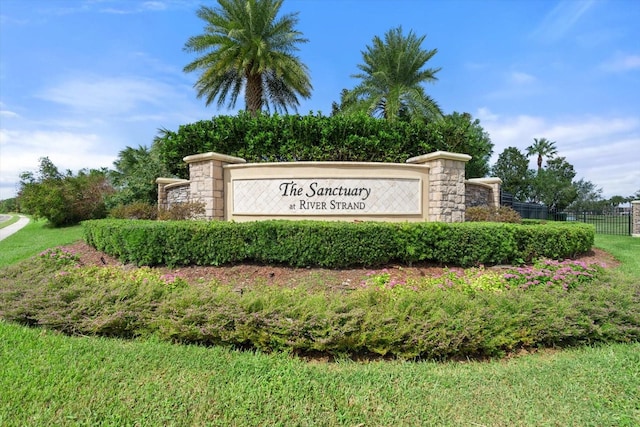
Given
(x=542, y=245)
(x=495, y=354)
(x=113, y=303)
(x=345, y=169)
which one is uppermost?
(x=345, y=169)

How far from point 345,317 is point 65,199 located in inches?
763

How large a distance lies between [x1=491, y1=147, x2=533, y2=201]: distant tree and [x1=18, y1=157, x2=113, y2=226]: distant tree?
3920 centimetres

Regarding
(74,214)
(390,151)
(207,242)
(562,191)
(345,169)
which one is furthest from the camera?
(562,191)

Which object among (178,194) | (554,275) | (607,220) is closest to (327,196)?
(554,275)

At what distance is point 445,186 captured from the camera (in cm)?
808

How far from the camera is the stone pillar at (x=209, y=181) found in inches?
315

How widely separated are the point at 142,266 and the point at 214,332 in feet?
13.0

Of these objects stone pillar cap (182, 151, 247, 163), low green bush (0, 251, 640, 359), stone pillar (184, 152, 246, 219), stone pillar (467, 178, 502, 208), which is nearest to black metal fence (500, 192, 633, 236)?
stone pillar (467, 178, 502, 208)

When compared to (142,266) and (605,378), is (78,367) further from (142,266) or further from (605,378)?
(605,378)

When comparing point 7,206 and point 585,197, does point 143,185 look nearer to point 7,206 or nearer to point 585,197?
point 585,197

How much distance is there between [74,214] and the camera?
56.8 feet

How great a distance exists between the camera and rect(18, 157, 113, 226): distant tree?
16328 mm

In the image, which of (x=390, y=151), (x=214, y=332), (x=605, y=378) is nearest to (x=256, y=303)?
(x=214, y=332)

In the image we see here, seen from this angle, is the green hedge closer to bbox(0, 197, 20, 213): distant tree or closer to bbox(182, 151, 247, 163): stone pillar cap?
bbox(182, 151, 247, 163): stone pillar cap
